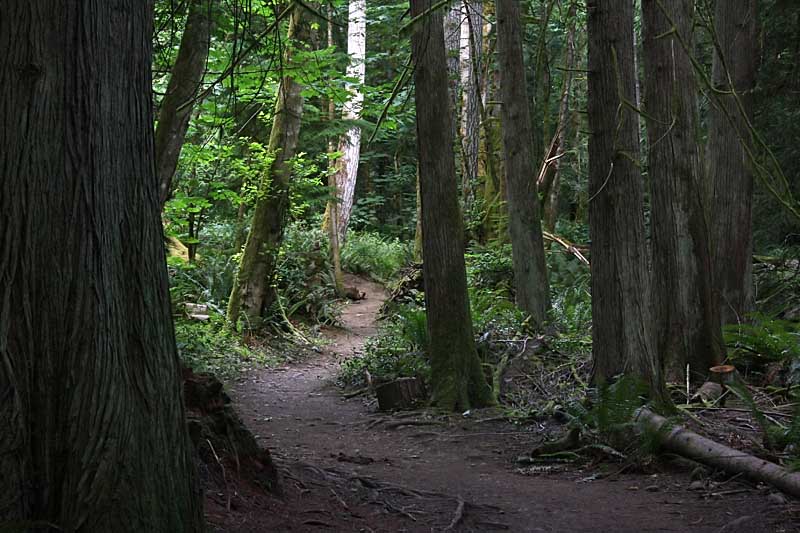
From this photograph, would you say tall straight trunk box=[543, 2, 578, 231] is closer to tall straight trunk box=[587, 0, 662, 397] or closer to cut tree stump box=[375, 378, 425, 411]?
cut tree stump box=[375, 378, 425, 411]

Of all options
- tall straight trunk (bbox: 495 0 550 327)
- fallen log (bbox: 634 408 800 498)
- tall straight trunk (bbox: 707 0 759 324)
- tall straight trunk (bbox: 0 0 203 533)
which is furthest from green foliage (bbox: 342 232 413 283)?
tall straight trunk (bbox: 0 0 203 533)

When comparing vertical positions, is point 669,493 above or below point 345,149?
below

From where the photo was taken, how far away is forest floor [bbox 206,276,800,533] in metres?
5.18

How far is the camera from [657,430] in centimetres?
690

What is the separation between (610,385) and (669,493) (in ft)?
5.18

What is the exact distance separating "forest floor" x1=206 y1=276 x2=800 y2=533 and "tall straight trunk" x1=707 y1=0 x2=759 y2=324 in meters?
4.81

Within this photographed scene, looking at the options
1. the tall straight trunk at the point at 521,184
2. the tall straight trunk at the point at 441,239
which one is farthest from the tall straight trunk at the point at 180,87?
the tall straight trunk at the point at 521,184

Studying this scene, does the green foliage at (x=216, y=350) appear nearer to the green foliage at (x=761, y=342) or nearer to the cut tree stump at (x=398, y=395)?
the cut tree stump at (x=398, y=395)

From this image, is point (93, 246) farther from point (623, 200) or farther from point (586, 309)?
point (586, 309)

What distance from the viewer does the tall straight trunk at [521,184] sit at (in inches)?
525

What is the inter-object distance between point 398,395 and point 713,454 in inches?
186

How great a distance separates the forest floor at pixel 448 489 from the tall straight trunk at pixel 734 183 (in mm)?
4807

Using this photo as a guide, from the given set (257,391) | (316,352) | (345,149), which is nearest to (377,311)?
(316,352)

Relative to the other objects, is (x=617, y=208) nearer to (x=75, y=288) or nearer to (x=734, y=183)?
(x=734, y=183)
